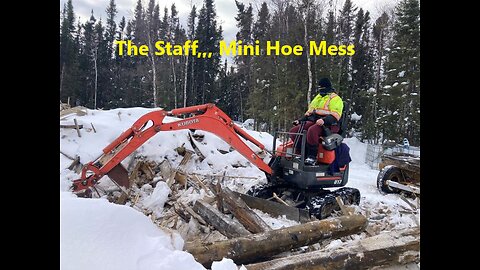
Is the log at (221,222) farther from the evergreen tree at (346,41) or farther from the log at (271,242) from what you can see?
the evergreen tree at (346,41)

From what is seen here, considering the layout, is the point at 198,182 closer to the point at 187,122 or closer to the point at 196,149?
the point at 187,122

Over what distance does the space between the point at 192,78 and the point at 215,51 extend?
284cm

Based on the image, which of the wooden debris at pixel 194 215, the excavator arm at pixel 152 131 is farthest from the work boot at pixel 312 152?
the wooden debris at pixel 194 215

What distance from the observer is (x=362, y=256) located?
2428 mm

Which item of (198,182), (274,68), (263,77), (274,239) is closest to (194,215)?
(274,239)

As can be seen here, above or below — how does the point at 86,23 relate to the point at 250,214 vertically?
above

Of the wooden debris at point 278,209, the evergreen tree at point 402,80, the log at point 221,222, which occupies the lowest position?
the wooden debris at point 278,209

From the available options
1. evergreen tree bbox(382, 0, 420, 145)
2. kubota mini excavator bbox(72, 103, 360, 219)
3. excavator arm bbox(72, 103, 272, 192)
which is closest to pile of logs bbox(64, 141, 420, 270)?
kubota mini excavator bbox(72, 103, 360, 219)

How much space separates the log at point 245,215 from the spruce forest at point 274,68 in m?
7.23

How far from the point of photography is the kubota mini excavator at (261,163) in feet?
14.5
